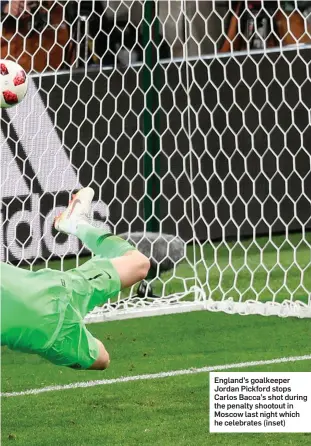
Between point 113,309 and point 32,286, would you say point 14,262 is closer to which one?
point 113,309

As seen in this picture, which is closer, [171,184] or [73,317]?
[73,317]

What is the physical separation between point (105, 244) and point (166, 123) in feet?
13.3

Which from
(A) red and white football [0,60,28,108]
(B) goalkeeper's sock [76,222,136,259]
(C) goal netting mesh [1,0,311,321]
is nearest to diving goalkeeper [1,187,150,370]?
(B) goalkeeper's sock [76,222,136,259]

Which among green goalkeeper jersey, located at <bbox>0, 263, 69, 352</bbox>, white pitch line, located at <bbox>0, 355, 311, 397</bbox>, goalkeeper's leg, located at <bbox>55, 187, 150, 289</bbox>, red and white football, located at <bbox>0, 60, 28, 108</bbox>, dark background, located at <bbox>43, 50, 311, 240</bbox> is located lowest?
dark background, located at <bbox>43, 50, 311, 240</bbox>

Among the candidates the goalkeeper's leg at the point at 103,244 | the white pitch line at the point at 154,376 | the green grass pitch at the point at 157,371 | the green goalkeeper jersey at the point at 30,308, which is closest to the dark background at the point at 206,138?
the green grass pitch at the point at 157,371

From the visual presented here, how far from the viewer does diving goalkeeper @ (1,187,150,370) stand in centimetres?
398

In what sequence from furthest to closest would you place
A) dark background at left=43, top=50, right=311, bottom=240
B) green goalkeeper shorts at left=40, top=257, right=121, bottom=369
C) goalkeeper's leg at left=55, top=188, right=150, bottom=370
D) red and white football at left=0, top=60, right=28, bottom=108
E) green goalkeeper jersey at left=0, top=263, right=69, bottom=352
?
dark background at left=43, top=50, right=311, bottom=240, red and white football at left=0, top=60, right=28, bottom=108, goalkeeper's leg at left=55, top=188, right=150, bottom=370, green goalkeeper shorts at left=40, top=257, right=121, bottom=369, green goalkeeper jersey at left=0, top=263, right=69, bottom=352

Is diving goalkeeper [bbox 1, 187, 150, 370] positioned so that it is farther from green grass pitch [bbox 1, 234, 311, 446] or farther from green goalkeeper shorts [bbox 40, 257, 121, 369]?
green grass pitch [bbox 1, 234, 311, 446]

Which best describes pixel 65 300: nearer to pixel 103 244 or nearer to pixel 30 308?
pixel 30 308

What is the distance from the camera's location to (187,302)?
7.23 meters

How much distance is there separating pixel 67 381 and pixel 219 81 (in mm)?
3649

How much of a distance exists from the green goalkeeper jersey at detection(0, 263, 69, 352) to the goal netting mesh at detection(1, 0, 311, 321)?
152 inches

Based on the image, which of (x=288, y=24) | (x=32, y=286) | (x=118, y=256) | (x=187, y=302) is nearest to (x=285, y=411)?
(x=118, y=256)

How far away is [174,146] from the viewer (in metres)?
8.66
